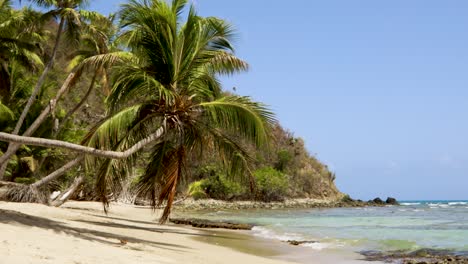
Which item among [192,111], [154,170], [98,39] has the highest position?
[98,39]

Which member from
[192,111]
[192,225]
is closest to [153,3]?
[192,111]

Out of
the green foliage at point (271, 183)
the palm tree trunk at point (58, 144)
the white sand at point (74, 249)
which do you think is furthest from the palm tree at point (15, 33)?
the green foliage at point (271, 183)

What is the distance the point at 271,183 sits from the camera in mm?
54156

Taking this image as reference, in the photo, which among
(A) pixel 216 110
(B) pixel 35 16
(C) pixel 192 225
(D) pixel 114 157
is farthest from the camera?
(C) pixel 192 225

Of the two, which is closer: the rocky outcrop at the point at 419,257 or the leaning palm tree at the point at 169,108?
the leaning palm tree at the point at 169,108

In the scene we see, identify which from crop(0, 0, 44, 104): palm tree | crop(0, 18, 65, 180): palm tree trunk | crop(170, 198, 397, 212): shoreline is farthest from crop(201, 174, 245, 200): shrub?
crop(0, 18, 65, 180): palm tree trunk

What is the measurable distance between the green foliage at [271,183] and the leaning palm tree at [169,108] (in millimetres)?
40019

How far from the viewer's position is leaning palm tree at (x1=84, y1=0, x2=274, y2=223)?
39.1 feet

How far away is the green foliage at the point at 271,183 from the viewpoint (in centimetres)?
5344

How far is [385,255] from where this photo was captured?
13.9 metres

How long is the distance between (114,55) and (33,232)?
536 centimetres

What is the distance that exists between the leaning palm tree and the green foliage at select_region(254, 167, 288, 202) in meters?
40.0

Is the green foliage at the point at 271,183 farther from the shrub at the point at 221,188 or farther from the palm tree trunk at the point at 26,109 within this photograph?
the palm tree trunk at the point at 26,109

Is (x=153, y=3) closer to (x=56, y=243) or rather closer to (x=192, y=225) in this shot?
(x=56, y=243)
